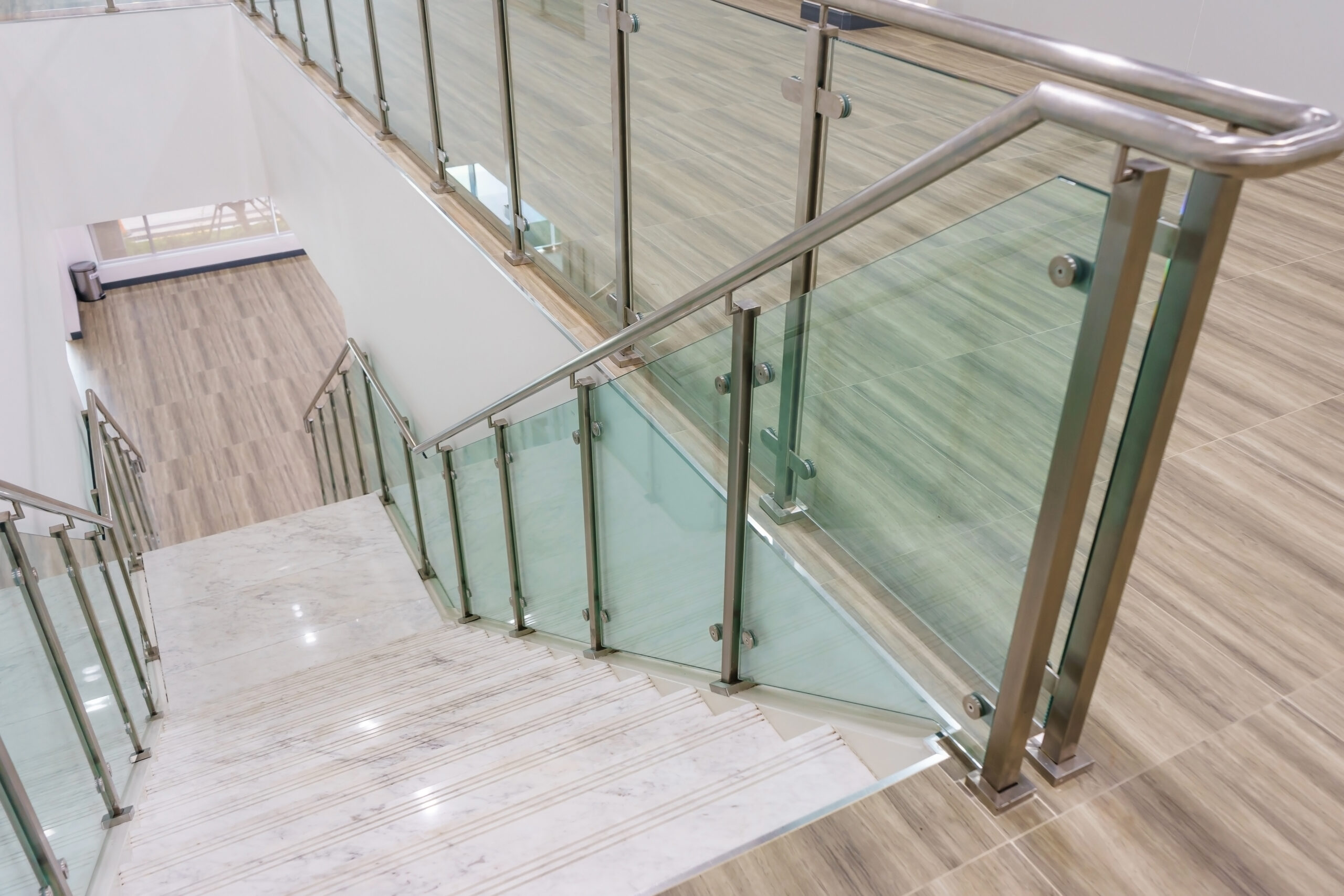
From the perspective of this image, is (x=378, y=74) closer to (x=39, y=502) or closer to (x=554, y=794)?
(x=39, y=502)

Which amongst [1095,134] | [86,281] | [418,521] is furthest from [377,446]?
[86,281]

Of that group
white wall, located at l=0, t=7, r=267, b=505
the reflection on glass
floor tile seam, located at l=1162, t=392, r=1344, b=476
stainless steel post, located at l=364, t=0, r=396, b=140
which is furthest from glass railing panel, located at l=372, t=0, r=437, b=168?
the reflection on glass

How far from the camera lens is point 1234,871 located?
1.55m

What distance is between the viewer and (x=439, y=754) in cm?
316

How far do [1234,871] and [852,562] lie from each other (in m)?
0.82

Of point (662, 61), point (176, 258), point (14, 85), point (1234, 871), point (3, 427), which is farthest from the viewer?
A: point (176, 258)

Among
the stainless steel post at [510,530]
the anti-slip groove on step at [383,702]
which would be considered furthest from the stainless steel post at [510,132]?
the anti-slip groove on step at [383,702]

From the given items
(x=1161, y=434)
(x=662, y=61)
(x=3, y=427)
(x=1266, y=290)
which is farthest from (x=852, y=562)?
(x=3, y=427)

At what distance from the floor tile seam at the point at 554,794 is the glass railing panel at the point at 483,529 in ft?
5.66

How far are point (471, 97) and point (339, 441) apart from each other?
511 centimetres

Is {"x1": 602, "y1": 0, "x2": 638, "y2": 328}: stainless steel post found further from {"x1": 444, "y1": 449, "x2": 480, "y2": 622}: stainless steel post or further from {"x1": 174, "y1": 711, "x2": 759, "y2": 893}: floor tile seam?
{"x1": 444, "y1": 449, "x2": 480, "y2": 622}: stainless steel post

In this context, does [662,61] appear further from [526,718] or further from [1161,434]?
[526,718]

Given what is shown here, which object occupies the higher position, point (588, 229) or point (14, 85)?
point (588, 229)

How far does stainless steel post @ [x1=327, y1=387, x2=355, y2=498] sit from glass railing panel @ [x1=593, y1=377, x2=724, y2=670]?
5.74 metres
